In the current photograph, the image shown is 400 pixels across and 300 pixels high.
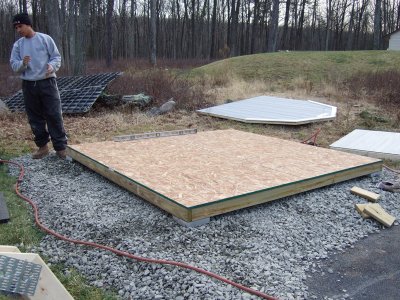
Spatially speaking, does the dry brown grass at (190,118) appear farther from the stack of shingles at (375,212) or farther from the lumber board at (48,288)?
the lumber board at (48,288)

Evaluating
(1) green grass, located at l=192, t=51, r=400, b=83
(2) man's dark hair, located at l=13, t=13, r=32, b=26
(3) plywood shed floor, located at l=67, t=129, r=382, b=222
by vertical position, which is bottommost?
(3) plywood shed floor, located at l=67, t=129, r=382, b=222

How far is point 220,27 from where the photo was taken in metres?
33.3

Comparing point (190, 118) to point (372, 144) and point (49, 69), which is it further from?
point (49, 69)

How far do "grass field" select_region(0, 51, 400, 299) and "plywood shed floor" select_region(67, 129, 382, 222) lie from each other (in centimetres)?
87

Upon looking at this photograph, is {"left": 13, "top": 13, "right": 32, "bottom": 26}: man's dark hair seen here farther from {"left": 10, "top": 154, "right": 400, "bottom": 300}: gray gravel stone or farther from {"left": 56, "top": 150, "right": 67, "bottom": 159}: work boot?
{"left": 10, "top": 154, "right": 400, "bottom": 300}: gray gravel stone

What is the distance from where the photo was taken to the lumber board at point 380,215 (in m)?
3.26

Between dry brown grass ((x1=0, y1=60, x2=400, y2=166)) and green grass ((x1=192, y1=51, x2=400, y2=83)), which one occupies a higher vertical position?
green grass ((x1=192, y1=51, x2=400, y2=83))

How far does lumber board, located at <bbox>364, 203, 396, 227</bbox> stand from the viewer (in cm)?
326

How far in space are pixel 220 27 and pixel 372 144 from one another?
29.4m

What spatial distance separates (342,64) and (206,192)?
1300cm

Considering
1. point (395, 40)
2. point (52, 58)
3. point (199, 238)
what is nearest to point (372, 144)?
point (199, 238)

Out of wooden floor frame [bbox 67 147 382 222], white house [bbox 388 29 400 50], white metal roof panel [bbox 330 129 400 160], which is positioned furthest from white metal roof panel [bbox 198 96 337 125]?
white house [bbox 388 29 400 50]

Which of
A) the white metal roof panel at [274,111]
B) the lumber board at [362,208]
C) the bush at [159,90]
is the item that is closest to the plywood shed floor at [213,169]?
the lumber board at [362,208]

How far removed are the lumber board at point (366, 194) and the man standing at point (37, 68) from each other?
10.7ft
